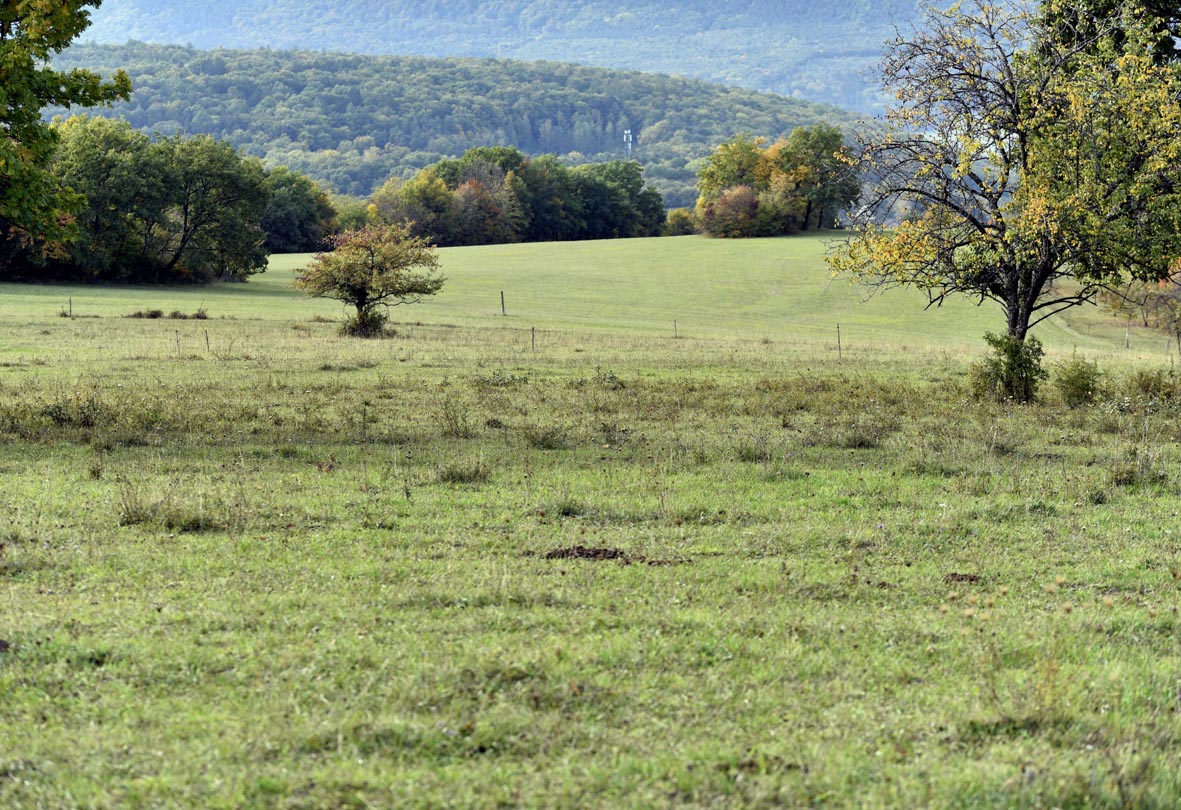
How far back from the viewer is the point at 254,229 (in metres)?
87.9

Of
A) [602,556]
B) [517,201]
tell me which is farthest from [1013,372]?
[517,201]

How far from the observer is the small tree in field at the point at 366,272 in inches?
1603

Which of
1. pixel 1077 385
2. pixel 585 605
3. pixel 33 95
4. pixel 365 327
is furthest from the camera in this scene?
pixel 365 327

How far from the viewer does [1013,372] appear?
22547mm

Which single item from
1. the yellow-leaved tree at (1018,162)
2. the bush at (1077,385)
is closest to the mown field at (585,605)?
the bush at (1077,385)

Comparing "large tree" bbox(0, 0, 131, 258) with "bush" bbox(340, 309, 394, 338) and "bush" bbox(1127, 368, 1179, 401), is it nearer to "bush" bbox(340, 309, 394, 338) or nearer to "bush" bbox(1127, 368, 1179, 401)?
"bush" bbox(1127, 368, 1179, 401)

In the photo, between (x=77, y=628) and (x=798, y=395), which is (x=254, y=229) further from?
(x=77, y=628)

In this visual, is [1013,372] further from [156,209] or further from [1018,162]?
[156,209]

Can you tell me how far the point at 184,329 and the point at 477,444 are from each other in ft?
109

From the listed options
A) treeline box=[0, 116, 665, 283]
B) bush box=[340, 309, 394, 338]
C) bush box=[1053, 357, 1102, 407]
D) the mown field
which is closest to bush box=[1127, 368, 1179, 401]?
bush box=[1053, 357, 1102, 407]

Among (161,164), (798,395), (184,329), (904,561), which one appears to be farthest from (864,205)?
(161,164)

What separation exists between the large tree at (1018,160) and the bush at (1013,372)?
0.53 meters

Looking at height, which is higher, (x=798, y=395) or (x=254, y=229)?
(x=254, y=229)

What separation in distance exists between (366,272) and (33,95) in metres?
22.9
